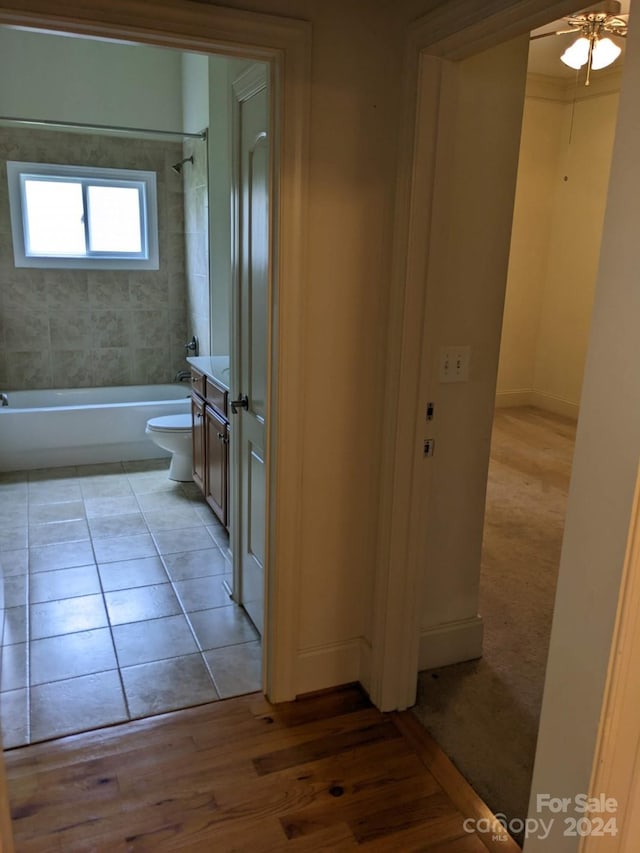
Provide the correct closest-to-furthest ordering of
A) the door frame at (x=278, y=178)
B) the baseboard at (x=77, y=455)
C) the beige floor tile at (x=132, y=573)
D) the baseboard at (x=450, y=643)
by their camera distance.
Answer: the door frame at (x=278, y=178)
the baseboard at (x=450, y=643)
the beige floor tile at (x=132, y=573)
the baseboard at (x=77, y=455)

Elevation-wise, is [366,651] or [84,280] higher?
[84,280]

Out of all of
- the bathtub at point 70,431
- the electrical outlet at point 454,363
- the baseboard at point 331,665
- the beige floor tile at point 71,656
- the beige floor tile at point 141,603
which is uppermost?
the electrical outlet at point 454,363

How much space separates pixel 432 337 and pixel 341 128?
2.22 feet

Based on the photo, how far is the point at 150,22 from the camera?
1724mm

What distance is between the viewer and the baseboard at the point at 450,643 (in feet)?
8.16

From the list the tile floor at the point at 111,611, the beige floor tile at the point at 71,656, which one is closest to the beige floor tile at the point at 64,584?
the tile floor at the point at 111,611

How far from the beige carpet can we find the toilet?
1953 mm

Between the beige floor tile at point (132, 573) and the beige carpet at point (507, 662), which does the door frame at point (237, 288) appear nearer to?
the beige floor tile at point (132, 573)

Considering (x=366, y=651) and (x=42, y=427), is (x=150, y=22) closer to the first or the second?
(x=366, y=651)

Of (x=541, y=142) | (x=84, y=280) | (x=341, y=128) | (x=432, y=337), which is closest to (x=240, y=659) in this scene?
(x=432, y=337)

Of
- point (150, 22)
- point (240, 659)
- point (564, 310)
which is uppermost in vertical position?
point (150, 22)

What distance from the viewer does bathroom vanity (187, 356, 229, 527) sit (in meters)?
3.33

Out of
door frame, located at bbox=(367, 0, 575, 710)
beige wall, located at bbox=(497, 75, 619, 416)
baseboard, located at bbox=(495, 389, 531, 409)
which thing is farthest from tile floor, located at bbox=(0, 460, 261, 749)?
beige wall, located at bbox=(497, 75, 619, 416)

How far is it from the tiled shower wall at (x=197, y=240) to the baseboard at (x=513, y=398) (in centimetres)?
305
